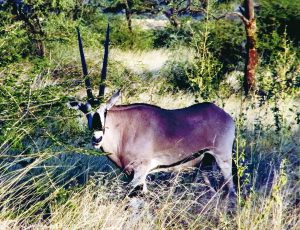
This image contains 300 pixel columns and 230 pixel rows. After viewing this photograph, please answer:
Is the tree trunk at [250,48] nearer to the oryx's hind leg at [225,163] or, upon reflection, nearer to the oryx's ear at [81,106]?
the oryx's hind leg at [225,163]

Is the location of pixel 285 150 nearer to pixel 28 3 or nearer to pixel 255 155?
pixel 255 155

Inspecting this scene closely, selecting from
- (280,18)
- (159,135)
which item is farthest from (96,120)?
(280,18)

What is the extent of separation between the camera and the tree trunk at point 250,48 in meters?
9.48

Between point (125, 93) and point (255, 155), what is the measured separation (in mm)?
2787

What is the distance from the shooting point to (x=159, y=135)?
16.1 ft

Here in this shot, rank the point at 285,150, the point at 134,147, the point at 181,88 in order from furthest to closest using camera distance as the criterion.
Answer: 1. the point at 181,88
2. the point at 285,150
3. the point at 134,147

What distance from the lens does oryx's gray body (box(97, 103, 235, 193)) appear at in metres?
4.82

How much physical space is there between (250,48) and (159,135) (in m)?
5.25

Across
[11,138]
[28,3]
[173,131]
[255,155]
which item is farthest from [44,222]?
[28,3]

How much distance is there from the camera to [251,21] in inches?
374

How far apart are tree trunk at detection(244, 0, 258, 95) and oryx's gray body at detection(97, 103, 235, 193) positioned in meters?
Result: 4.35

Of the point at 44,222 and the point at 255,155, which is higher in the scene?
the point at 44,222

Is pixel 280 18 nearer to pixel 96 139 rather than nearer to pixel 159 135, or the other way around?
pixel 159 135

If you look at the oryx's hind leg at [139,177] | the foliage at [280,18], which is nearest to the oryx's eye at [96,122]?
the oryx's hind leg at [139,177]
